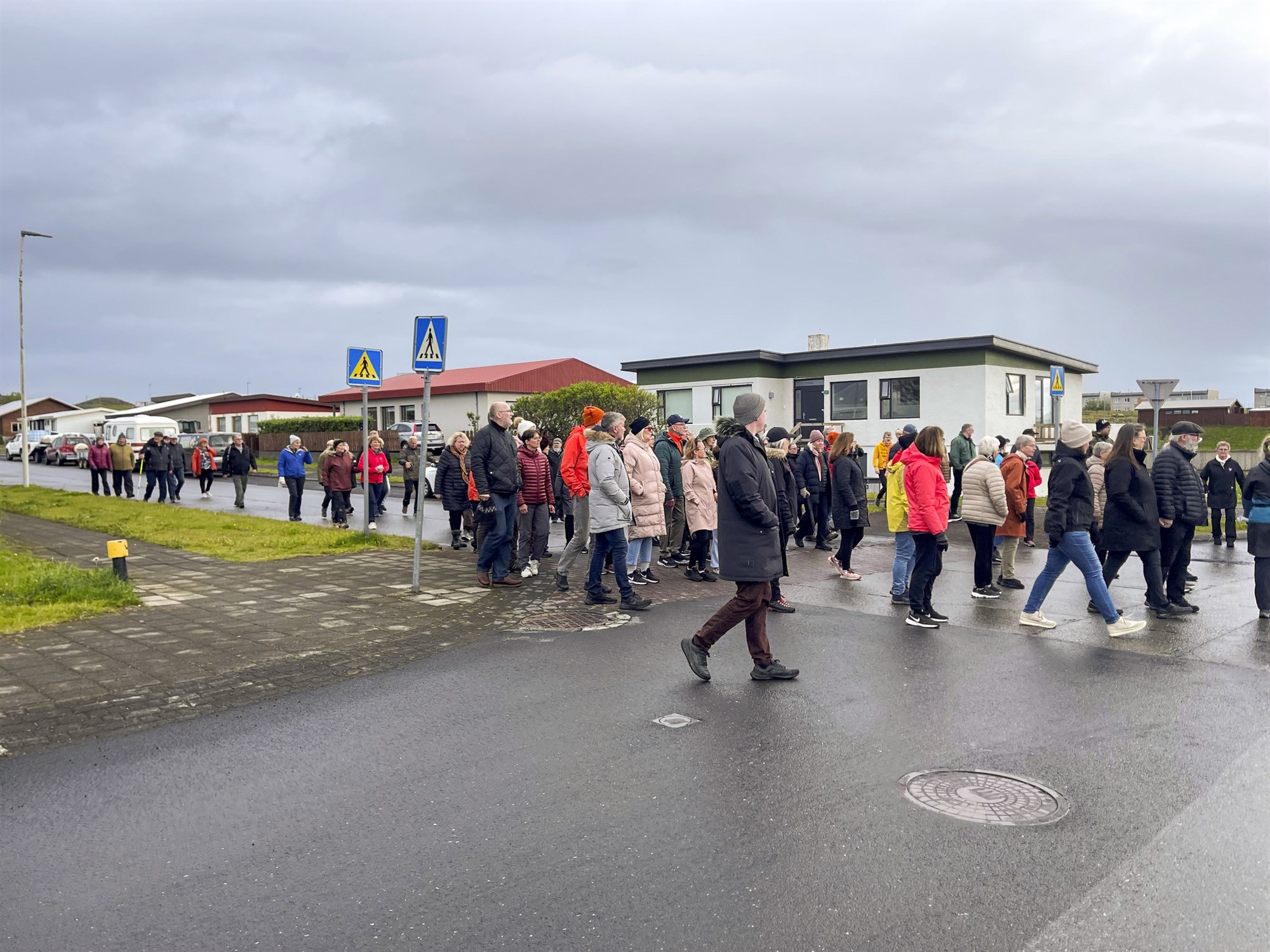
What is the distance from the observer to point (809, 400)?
36938 mm

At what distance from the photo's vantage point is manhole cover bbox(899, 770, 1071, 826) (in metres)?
4.27

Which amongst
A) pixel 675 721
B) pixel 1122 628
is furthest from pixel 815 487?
pixel 675 721

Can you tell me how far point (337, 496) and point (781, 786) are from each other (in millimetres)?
15641

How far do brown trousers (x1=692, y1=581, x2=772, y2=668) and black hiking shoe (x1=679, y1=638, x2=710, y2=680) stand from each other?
43 mm

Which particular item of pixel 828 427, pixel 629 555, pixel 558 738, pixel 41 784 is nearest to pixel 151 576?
pixel 629 555

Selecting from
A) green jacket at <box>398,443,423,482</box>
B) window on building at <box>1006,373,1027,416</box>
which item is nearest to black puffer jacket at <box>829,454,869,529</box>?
green jacket at <box>398,443,423,482</box>

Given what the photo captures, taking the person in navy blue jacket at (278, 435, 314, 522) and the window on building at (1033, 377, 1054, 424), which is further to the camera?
the window on building at (1033, 377, 1054, 424)

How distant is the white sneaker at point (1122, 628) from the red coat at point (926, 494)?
1615 millimetres

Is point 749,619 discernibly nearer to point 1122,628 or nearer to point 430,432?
point 1122,628

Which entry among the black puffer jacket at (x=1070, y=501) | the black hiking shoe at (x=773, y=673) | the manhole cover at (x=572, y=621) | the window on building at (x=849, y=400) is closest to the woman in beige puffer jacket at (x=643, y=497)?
the manhole cover at (x=572, y=621)

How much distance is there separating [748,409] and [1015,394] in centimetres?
3024

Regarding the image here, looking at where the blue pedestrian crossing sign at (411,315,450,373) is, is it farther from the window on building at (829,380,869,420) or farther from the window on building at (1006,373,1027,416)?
the window on building at (1006,373,1027,416)

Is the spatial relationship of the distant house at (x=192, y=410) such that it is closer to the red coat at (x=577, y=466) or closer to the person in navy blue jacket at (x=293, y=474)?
the person in navy blue jacket at (x=293, y=474)

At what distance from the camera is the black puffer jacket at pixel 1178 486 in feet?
29.4
